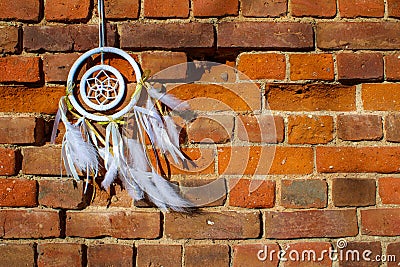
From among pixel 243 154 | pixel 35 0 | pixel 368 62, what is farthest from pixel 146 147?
pixel 368 62

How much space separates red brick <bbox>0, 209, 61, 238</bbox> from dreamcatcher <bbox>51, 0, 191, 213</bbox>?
0.13 meters

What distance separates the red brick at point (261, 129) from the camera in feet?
4.71

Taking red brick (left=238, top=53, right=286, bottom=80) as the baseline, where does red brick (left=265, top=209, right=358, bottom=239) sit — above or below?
below

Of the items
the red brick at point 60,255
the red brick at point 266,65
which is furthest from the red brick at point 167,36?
the red brick at point 60,255

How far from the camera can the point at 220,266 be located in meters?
A: 1.41

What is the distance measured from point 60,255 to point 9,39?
0.58 m

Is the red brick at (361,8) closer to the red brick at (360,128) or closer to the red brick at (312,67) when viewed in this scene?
the red brick at (312,67)

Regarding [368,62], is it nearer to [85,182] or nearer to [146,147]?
[146,147]

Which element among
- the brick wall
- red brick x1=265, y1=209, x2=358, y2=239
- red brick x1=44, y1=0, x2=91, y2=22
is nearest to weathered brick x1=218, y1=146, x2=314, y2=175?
the brick wall

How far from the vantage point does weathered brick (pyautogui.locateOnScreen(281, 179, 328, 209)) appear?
1.42m

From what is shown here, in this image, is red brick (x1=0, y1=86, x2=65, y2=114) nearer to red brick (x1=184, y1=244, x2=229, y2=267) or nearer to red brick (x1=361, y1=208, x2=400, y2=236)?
red brick (x1=184, y1=244, x2=229, y2=267)

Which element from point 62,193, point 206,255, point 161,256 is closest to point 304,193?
point 206,255

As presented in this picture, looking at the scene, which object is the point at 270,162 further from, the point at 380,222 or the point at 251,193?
the point at 380,222

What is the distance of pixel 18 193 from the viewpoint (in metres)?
1.41
